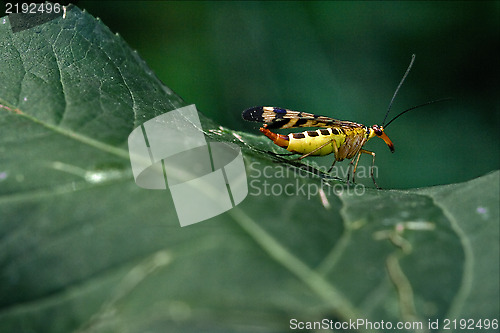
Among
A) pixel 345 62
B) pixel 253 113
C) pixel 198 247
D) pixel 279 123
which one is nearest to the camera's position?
pixel 198 247

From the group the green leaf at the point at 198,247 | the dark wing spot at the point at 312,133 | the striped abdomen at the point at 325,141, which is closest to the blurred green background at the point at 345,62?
the striped abdomen at the point at 325,141

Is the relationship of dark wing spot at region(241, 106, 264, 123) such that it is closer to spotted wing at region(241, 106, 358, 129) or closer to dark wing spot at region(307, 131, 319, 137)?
spotted wing at region(241, 106, 358, 129)

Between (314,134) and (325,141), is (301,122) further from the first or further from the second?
(325,141)

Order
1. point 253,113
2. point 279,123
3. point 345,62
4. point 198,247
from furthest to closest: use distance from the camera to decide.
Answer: point 345,62
point 253,113
point 279,123
point 198,247

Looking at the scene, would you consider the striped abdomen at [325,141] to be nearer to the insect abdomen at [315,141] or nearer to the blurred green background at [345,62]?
the insect abdomen at [315,141]

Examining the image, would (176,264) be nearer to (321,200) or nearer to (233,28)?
(321,200)

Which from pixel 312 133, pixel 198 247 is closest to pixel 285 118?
pixel 312 133

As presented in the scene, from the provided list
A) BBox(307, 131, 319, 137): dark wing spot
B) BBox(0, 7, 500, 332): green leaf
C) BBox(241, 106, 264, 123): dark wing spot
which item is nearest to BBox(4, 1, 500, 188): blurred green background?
BBox(241, 106, 264, 123): dark wing spot

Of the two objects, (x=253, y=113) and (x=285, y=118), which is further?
(x=253, y=113)
